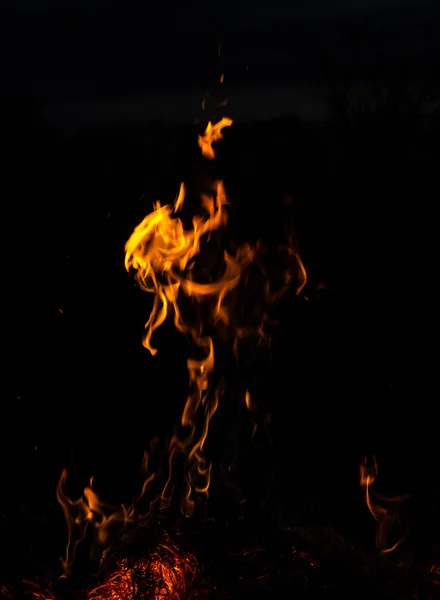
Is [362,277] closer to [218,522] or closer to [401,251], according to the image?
[401,251]

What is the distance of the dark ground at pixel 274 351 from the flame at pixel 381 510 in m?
0.18

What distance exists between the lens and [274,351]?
7.29 metres

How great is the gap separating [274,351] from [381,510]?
1.42 m

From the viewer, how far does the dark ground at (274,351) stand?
725 cm

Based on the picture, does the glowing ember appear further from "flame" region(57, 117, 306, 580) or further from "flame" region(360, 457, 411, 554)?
"flame" region(360, 457, 411, 554)

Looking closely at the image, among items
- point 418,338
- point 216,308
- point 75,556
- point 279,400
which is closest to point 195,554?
point 75,556

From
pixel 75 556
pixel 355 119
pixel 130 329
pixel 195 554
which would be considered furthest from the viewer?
pixel 355 119

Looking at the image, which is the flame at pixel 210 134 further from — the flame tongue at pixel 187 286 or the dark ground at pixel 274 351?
the dark ground at pixel 274 351

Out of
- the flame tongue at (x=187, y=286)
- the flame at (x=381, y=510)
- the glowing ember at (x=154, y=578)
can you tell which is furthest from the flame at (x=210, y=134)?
the glowing ember at (x=154, y=578)

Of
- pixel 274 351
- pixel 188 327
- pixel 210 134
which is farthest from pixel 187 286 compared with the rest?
pixel 274 351

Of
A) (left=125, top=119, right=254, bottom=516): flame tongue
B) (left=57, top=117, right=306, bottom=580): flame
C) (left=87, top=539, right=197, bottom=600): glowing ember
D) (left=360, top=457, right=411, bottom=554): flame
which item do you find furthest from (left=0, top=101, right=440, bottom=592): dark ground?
(left=87, top=539, right=197, bottom=600): glowing ember

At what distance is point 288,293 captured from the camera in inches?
291

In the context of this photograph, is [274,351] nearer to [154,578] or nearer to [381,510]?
[381,510]

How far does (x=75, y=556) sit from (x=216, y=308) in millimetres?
1882
